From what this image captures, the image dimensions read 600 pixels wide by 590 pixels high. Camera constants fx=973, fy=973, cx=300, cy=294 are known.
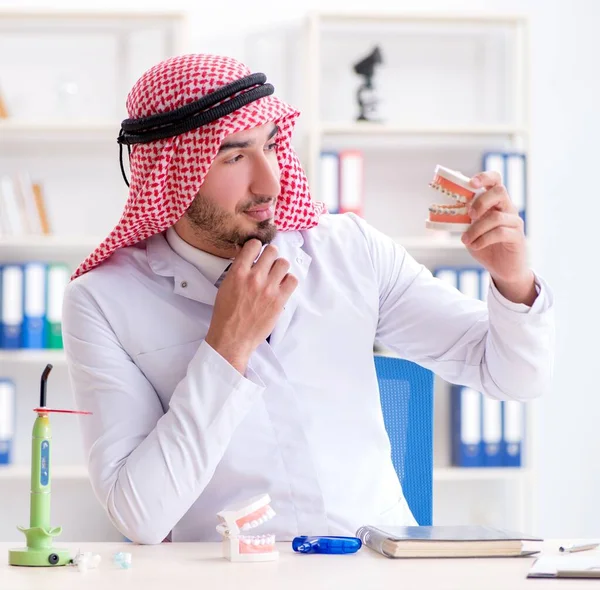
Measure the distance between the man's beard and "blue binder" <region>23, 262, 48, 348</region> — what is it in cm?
194

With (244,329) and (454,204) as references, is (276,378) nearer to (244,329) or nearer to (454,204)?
(244,329)

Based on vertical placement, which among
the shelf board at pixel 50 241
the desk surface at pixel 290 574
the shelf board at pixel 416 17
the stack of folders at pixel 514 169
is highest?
the shelf board at pixel 416 17

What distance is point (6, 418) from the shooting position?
3668 millimetres

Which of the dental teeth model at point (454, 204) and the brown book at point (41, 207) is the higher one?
the brown book at point (41, 207)

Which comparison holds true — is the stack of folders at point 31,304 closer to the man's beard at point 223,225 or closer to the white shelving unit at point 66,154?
the white shelving unit at point 66,154

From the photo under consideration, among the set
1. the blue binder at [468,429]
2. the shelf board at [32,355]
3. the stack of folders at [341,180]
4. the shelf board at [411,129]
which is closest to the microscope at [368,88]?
the shelf board at [411,129]

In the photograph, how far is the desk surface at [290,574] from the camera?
115 centimetres

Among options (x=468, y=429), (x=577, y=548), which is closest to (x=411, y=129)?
(x=468, y=429)

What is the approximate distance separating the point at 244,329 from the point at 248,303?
0.16 ft

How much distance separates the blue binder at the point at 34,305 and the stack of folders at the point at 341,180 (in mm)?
1076

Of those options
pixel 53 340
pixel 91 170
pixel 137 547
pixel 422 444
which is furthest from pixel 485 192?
pixel 91 170

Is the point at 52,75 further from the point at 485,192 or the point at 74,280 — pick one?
the point at 485,192

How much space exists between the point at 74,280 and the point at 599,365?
2.84 m

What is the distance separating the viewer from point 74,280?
1797mm
